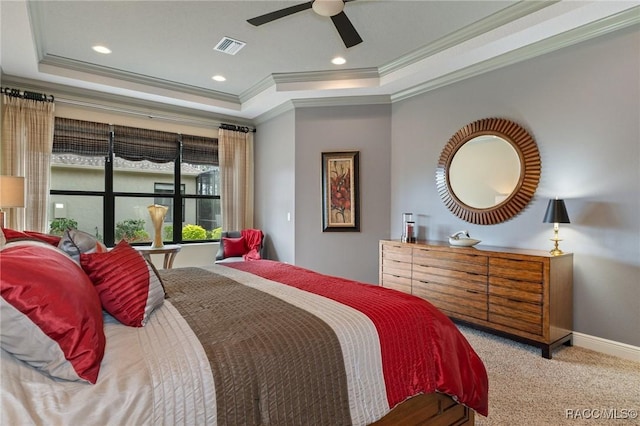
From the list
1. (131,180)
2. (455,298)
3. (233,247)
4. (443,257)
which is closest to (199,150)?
(131,180)

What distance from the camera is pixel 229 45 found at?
3635 mm

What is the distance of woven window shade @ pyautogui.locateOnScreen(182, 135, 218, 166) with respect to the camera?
529cm

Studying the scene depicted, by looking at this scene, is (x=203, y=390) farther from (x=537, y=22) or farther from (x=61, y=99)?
(x=61, y=99)

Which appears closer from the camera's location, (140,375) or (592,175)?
(140,375)

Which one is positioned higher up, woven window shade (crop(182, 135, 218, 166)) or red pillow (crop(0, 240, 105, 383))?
woven window shade (crop(182, 135, 218, 166))

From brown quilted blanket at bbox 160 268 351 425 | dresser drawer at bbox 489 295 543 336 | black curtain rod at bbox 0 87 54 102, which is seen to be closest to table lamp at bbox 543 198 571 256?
dresser drawer at bbox 489 295 543 336

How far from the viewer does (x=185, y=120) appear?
5.25 m

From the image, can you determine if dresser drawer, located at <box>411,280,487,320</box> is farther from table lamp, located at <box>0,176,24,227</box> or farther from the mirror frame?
table lamp, located at <box>0,176,24,227</box>

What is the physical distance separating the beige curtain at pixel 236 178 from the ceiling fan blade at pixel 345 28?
3.14 m

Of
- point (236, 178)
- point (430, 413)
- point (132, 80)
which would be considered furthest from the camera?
point (236, 178)

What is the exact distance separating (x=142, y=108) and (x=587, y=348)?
5.83 metres

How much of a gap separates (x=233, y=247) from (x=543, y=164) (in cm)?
388

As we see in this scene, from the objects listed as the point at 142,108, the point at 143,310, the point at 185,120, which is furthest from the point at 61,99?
the point at 143,310

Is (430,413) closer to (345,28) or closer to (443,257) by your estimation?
(443,257)
